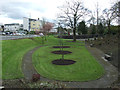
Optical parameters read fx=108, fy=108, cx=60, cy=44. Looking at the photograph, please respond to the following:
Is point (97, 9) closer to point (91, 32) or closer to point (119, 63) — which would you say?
point (91, 32)

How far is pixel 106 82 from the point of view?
662cm

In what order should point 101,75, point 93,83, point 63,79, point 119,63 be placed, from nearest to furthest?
point 93,83 → point 63,79 → point 101,75 → point 119,63

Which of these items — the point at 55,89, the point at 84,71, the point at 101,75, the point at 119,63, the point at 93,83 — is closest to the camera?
the point at 55,89

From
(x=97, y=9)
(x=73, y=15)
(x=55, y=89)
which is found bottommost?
(x=55, y=89)

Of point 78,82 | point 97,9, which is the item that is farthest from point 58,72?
point 97,9

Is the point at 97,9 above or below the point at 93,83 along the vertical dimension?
above

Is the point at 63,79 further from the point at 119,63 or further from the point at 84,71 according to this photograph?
the point at 119,63

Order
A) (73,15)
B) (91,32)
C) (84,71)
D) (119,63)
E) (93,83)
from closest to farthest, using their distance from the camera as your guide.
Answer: (93,83), (84,71), (119,63), (73,15), (91,32)

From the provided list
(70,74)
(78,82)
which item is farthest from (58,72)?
(78,82)

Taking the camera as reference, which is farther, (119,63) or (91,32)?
(91,32)

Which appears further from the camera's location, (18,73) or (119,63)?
(119,63)

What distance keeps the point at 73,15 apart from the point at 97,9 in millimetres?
7639

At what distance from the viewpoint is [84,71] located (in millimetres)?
8320

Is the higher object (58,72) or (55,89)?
(55,89)
